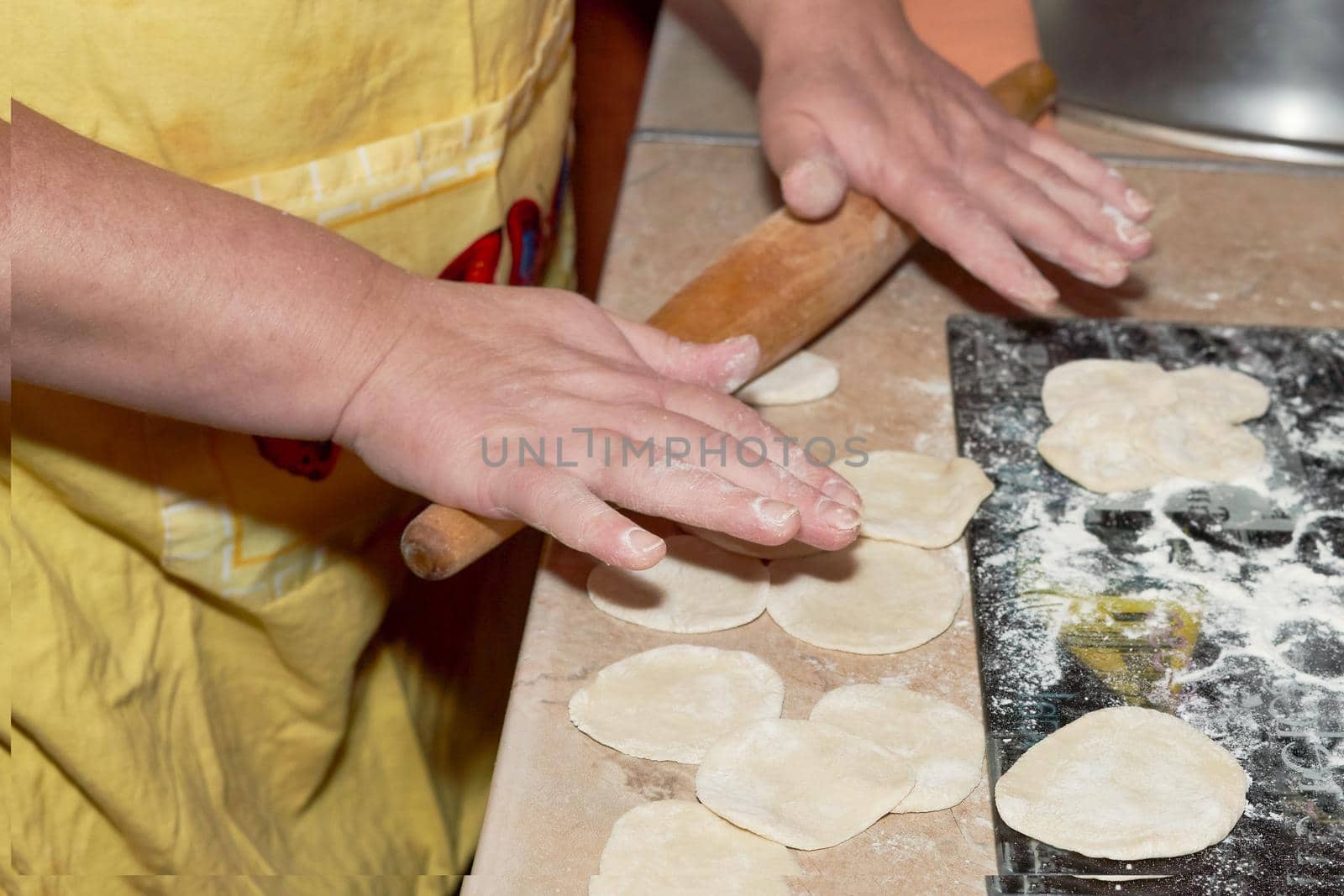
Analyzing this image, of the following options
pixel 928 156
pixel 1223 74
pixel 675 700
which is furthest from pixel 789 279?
pixel 1223 74

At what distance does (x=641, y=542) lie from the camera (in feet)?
2.55

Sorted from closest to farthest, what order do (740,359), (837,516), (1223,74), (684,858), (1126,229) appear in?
(684,858)
(837,516)
(740,359)
(1126,229)
(1223,74)

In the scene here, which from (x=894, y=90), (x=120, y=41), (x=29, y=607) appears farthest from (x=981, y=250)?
(x=29, y=607)

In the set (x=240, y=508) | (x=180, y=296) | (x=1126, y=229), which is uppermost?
(x=180, y=296)

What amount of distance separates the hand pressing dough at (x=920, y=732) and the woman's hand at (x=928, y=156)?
45 centimetres

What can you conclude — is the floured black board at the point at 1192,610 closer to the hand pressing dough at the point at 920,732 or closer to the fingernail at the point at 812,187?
the hand pressing dough at the point at 920,732

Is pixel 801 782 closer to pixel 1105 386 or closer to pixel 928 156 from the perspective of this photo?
pixel 1105 386

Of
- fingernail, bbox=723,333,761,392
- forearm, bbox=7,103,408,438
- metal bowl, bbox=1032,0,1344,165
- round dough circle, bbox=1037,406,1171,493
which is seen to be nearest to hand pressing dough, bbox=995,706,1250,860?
round dough circle, bbox=1037,406,1171,493

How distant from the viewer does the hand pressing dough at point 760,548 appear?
0.93 m

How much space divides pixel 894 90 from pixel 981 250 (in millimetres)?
211

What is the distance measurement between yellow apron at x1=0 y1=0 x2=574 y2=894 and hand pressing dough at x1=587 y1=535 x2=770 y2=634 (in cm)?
34

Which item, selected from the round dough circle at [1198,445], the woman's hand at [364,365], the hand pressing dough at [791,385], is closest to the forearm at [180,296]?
the woman's hand at [364,365]

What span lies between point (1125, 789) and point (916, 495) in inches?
11.4

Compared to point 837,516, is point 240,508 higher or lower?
lower
